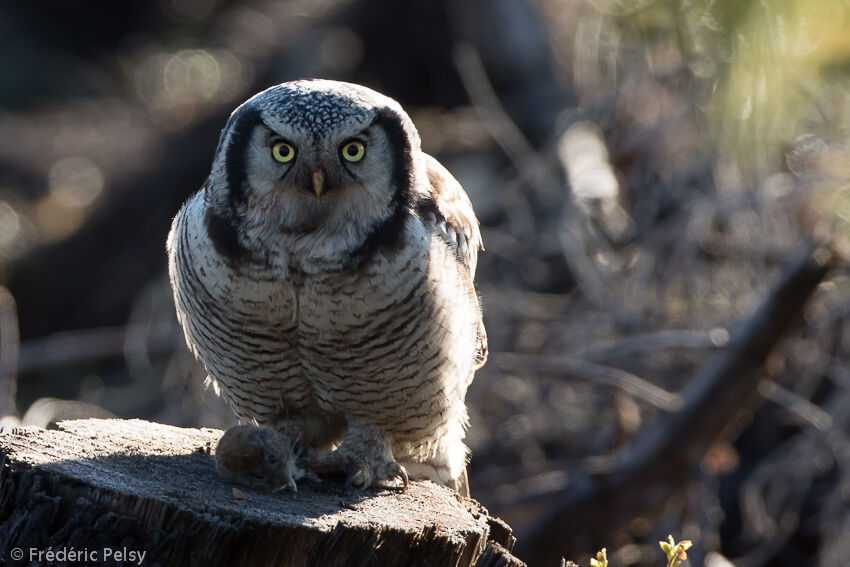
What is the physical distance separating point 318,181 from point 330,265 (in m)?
0.25

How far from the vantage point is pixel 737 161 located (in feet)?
16.1

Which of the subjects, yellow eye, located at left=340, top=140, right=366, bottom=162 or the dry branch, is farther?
the dry branch

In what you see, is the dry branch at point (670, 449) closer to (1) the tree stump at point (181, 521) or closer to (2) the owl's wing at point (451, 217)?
(2) the owl's wing at point (451, 217)

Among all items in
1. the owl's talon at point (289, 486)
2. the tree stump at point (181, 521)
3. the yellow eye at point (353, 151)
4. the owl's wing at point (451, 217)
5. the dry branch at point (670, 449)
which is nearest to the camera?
the tree stump at point (181, 521)

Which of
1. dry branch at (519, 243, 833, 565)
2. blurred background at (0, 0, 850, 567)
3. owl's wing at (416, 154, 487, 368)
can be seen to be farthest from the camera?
blurred background at (0, 0, 850, 567)

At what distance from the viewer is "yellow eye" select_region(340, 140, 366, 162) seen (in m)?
3.09

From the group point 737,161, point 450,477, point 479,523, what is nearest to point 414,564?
point 479,523

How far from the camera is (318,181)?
2973 millimetres

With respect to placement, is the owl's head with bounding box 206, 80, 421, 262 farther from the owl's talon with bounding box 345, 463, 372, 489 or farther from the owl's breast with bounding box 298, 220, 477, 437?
the owl's talon with bounding box 345, 463, 372, 489

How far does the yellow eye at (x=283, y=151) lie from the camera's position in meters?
3.06

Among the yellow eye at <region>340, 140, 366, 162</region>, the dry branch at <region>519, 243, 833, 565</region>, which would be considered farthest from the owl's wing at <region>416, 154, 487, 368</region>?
the dry branch at <region>519, 243, 833, 565</region>

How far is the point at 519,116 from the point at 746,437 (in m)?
2.87

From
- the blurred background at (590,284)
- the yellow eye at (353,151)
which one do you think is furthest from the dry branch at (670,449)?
the yellow eye at (353,151)

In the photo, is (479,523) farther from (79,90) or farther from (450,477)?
(79,90)
